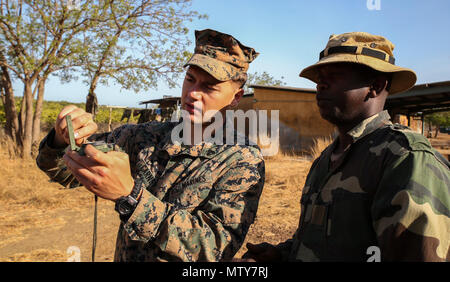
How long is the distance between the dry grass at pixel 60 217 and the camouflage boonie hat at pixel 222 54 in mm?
3251

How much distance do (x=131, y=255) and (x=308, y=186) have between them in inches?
43.5

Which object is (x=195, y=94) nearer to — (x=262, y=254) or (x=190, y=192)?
(x=190, y=192)

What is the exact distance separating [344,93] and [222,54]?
837 millimetres

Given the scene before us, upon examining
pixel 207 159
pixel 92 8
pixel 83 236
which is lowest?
pixel 83 236

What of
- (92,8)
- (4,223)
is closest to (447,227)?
(4,223)

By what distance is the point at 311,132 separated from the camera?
17.3m

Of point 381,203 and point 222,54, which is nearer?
point 381,203

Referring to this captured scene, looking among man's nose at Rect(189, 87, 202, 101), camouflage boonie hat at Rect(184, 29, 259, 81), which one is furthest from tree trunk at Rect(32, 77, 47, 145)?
man's nose at Rect(189, 87, 202, 101)

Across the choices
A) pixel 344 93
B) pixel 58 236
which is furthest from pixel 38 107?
pixel 344 93

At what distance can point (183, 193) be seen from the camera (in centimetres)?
173

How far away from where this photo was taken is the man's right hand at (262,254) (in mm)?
1758

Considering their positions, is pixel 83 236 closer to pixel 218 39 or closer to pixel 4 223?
pixel 4 223

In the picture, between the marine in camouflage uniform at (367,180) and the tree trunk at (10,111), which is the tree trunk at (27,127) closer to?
the tree trunk at (10,111)

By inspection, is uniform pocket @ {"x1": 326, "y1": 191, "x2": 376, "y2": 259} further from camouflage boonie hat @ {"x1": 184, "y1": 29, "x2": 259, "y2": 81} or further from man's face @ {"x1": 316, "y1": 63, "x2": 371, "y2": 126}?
camouflage boonie hat @ {"x1": 184, "y1": 29, "x2": 259, "y2": 81}
